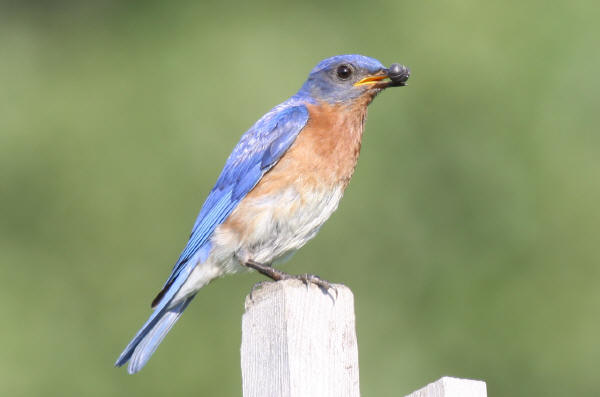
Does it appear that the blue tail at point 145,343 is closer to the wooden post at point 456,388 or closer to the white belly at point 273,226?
the white belly at point 273,226

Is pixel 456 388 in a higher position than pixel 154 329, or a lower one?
lower

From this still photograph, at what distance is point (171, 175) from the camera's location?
811 centimetres

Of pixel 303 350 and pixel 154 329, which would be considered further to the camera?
pixel 154 329

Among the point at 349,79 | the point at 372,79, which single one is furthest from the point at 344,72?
the point at 372,79

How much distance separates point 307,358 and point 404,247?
4.98 meters

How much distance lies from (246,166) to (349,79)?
0.75 metres

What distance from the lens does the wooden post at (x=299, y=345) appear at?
10.1ft

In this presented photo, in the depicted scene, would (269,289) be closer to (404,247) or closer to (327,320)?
(327,320)

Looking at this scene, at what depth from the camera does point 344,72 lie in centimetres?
570

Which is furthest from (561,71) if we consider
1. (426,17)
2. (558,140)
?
(426,17)

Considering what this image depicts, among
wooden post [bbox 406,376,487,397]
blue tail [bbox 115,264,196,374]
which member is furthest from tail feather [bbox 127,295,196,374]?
wooden post [bbox 406,376,487,397]

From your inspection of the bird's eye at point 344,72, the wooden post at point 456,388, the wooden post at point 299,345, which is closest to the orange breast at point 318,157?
the bird's eye at point 344,72

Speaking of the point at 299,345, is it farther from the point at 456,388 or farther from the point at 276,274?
the point at 276,274

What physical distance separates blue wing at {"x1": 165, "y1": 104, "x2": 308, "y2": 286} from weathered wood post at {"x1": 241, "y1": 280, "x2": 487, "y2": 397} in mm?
1927
